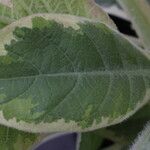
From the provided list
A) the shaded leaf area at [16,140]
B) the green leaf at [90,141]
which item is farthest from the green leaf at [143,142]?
the green leaf at [90,141]

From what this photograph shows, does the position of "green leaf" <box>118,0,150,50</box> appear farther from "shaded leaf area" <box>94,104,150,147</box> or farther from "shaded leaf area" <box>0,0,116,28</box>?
"shaded leaf area" <box>94,104,150,147</box>

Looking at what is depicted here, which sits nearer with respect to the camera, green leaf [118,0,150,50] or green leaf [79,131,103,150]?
green leaf [118,0,150,50]

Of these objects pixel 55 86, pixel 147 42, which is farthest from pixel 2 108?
pixel 147 42

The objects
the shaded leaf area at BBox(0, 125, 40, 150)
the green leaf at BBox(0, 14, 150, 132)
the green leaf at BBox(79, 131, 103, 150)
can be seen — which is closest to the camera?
the green leaf at BBox(0, 14, 150, 132)

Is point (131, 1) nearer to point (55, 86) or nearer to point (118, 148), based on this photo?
point (55, 86)

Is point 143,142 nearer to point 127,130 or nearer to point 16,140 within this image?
point 16,140

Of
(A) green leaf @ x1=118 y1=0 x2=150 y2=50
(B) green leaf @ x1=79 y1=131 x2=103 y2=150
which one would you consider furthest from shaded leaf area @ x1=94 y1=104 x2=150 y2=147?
(A) green leaf @ x1=118 y1=0 x2=150 y2=50

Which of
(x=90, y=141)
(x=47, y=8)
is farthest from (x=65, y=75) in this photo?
(x=90, y=141)
